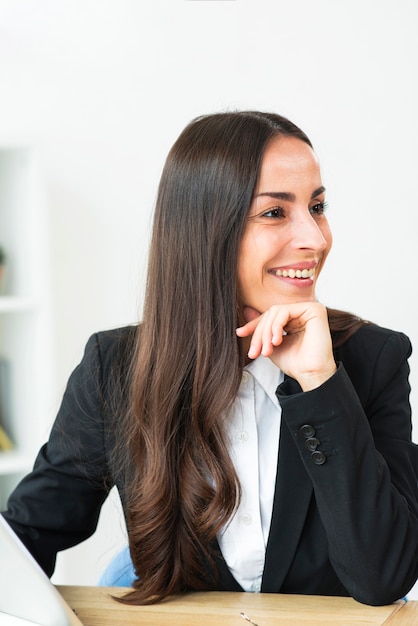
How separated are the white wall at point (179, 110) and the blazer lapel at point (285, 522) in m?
1.19

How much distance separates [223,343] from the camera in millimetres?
1554

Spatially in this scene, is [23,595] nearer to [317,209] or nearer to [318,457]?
[318,457]

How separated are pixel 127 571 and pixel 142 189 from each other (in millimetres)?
1629

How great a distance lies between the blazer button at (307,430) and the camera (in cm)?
134

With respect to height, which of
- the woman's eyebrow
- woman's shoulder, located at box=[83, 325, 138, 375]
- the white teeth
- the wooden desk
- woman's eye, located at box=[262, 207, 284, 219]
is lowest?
the wooden desk

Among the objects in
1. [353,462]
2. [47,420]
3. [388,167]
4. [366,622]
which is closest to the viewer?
[366,622]

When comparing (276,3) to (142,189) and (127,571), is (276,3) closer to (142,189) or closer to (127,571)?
(142,189)

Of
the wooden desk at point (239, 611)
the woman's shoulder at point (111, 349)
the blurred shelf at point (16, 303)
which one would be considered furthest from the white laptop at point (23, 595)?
the blurred shelf at point (16, 303)

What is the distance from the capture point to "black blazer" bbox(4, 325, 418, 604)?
134 centimetres

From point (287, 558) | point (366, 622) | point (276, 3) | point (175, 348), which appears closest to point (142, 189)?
point (276, 3)

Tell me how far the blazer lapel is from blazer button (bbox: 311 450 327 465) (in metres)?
0.15

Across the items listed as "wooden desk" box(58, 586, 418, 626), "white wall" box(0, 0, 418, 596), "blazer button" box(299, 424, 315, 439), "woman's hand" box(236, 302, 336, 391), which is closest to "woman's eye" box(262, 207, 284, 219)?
"woman's hand" box(236, 302, 336, 391)

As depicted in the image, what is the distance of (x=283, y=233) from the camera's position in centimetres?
151

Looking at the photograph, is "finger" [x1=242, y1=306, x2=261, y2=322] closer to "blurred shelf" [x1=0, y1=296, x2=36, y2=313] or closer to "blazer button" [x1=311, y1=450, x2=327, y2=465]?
"blazer button" [x1=311, y1=450, x2=327, y2=465]
